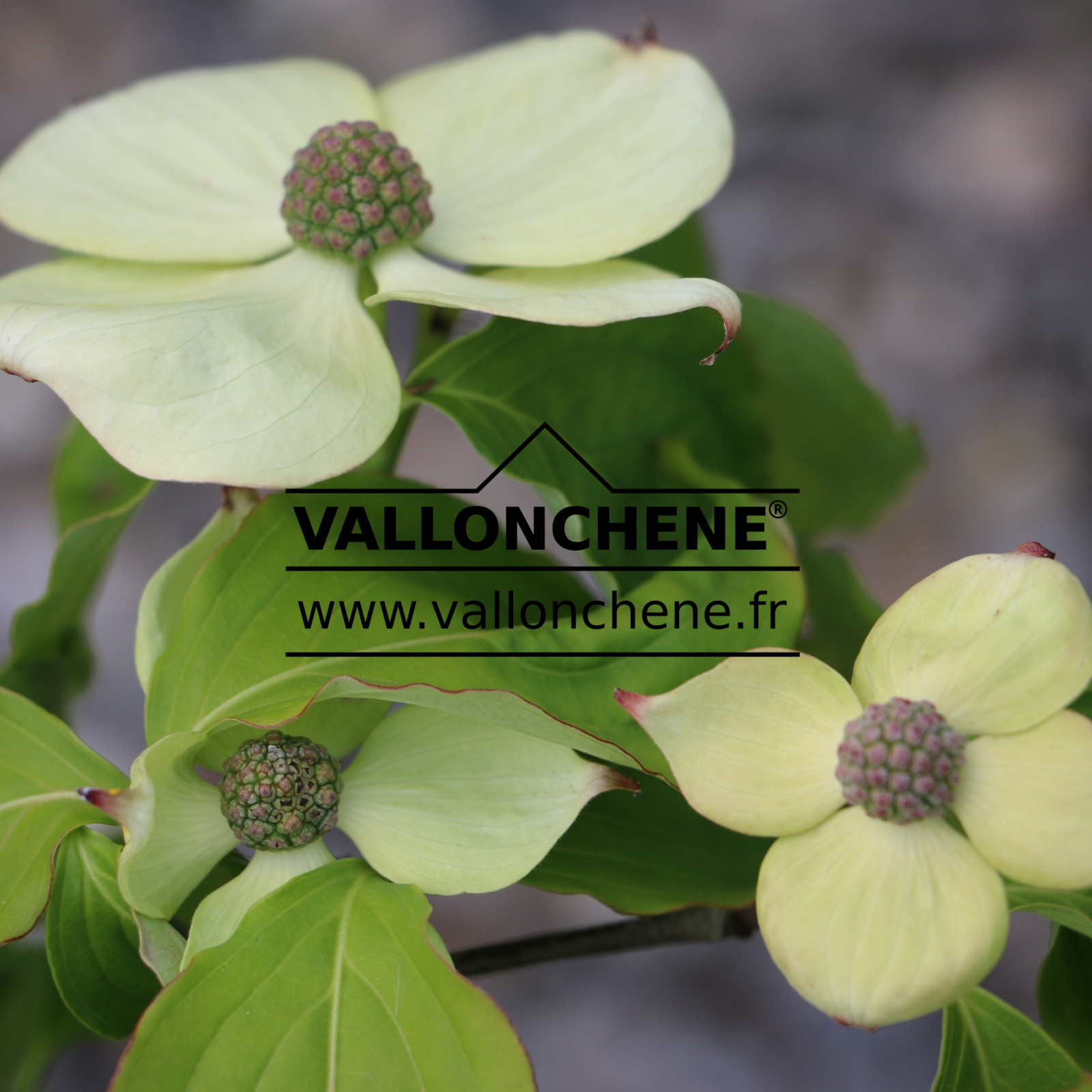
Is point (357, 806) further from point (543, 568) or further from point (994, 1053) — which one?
point (994, 1053)

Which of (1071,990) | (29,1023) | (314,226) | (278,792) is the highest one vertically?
(314,226)

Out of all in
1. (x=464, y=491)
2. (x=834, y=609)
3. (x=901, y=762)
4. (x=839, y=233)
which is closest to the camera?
(x=901, y=762)

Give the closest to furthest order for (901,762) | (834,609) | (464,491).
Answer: (901,762), (464,491), (834,609)

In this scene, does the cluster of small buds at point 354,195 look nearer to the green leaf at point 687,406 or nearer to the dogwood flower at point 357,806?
the green leaf at point 687,406

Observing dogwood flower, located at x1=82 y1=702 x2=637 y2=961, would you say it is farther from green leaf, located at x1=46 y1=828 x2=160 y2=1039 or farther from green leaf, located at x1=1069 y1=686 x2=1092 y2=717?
green leaf, located at x1=1069 y1=686 x2=1092 y2=717

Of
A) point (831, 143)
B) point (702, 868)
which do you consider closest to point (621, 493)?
point (702, 868)

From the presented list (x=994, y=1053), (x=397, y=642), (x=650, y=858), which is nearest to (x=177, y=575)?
(x=397, y=642)

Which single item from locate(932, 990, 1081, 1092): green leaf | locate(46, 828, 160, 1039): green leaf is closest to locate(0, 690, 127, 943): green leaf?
locate(46, 828, 160, 1039): green leaf
